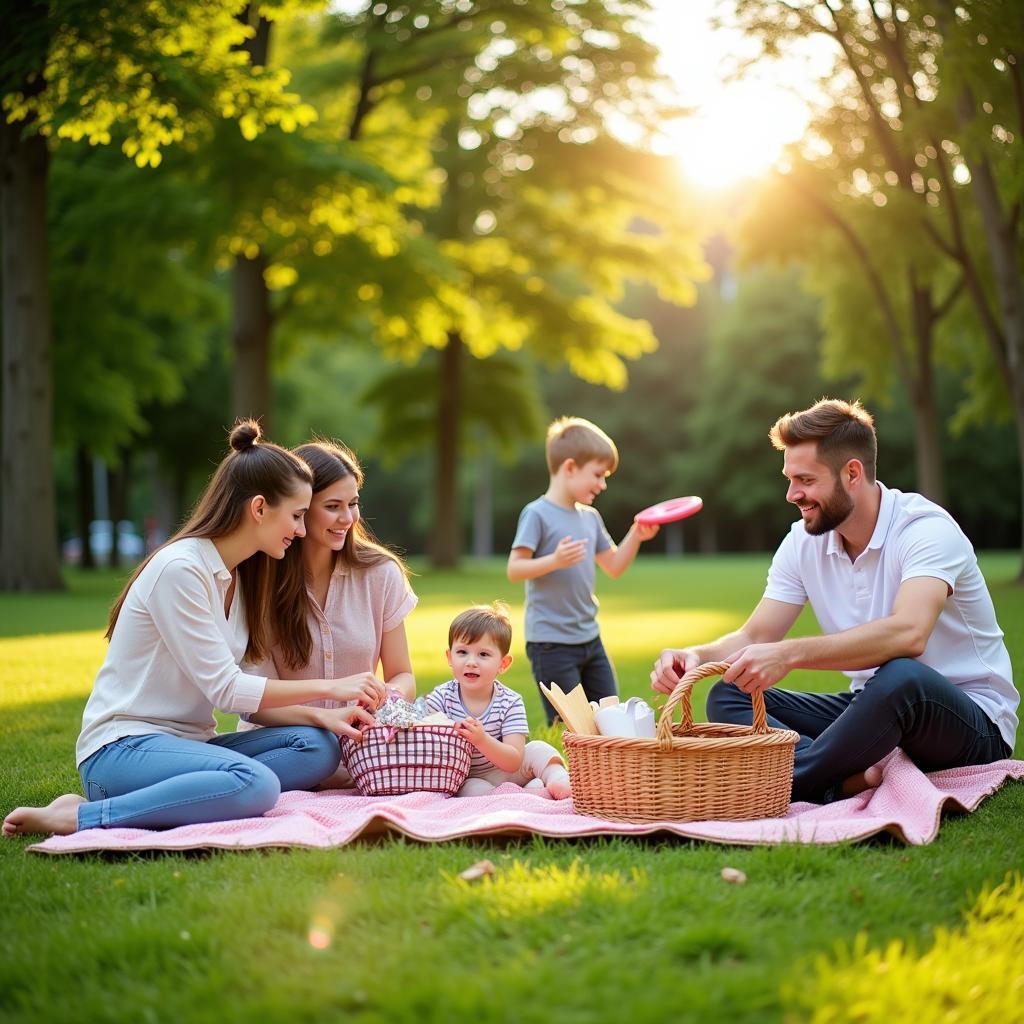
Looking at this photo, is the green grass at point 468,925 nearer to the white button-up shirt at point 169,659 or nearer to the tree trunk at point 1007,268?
the white button-up shirt at point 169,659

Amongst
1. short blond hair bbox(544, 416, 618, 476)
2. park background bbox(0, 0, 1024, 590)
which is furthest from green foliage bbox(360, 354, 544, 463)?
short blond hair bbox(544, 416, 618, 476)

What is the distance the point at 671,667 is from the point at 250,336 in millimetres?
15780

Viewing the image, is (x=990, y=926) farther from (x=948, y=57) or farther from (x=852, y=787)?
(x=948, y=57)

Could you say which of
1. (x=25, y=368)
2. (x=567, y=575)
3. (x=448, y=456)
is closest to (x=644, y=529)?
(x=567, y=575)

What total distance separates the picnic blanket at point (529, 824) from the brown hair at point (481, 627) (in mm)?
795

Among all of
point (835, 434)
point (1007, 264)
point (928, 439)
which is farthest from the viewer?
point (928, 439)

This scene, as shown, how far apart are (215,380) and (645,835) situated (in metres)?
30.4

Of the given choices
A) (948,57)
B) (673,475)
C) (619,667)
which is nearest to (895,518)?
(619,667)

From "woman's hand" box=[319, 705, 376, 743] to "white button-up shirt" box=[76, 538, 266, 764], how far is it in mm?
347

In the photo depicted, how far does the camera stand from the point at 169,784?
428cm

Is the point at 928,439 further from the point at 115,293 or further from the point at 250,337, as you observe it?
the point at 115,293

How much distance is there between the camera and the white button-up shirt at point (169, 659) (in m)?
4.40

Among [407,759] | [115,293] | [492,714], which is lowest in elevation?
[407,759]

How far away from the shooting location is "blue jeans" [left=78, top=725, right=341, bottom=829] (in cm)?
429
